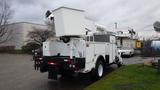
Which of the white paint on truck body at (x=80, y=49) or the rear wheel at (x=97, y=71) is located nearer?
the white paint on truck body at (x=80, y=49)

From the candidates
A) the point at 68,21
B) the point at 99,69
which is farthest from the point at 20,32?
the point at 68,21

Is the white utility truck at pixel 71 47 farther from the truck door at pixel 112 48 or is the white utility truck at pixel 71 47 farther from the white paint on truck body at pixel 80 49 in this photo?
the truck door at pixel 112 48

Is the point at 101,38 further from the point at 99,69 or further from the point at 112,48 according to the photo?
the point at 99,69

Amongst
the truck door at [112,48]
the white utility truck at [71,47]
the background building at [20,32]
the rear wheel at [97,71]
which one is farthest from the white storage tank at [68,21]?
the background building at [20,32]

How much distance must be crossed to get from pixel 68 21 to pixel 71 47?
1131 mm

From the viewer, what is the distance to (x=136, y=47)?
34.3m

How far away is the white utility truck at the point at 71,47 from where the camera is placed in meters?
10.4

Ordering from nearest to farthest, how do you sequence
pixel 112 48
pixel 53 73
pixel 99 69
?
1. pixel 53 73
2. pixel 99 69
3. pixel 112 48

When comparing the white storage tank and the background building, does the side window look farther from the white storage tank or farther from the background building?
the background building

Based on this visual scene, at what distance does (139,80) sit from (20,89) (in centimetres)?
491

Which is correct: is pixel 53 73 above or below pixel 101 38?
below

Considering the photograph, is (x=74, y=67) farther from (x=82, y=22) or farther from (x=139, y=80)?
(x=139, y=80)

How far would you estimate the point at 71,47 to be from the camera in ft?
35.0

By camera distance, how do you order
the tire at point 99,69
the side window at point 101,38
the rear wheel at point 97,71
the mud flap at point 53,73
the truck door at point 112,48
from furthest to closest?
the truck door at point 112,48, the side window at point 101,38, the tire at point 99,69, the rear wheel at point 97,71, the mud flap at point 53,73
